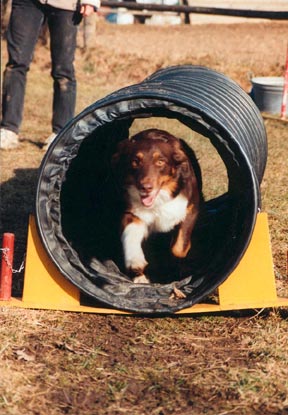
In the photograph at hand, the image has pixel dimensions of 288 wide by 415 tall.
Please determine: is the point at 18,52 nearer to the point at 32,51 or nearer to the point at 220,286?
the point at 32,51

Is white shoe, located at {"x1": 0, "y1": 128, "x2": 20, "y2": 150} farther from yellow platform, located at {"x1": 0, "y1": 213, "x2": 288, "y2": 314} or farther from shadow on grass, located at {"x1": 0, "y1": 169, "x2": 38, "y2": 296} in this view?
yellow platform, located at {"x1": 0, "y1": 213, "x2": 288, "y2": 314}

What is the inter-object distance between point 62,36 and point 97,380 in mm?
4819

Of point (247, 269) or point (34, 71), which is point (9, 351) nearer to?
point (247, 269)

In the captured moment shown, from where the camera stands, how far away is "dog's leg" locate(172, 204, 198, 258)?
5301mm

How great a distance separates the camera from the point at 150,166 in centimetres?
495

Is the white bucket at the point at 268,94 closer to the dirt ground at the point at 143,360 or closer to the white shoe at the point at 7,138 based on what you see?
the white shoe at the point at 7,138

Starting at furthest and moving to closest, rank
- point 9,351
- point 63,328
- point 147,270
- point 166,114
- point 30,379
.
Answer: point 147,270 < point 166,114 < point 63,328 < point 9,351 < point 30,379

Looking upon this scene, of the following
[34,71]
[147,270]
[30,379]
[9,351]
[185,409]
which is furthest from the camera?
[34,71]

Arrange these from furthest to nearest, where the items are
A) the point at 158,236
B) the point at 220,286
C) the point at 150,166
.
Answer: the point at 158,236, the point at 150,166, the point at 220,286

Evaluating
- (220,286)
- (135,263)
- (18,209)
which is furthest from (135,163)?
(18,209)

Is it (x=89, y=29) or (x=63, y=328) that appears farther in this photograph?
(x=89, y=29)

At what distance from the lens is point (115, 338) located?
4.59 m

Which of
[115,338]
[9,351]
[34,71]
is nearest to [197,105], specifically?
[115,338]

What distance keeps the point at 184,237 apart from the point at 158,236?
0.61 m
